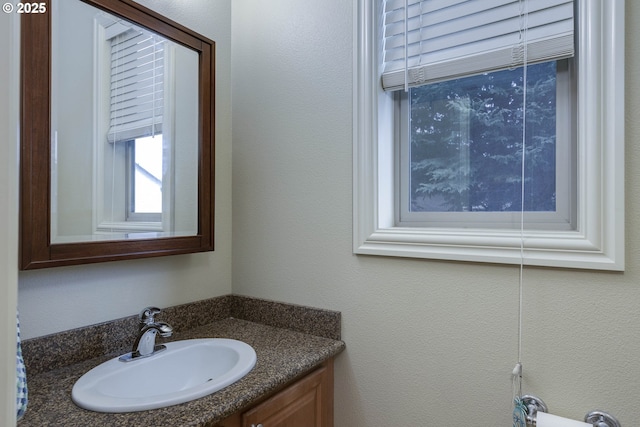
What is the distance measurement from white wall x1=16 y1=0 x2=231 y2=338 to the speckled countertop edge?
0.14 m

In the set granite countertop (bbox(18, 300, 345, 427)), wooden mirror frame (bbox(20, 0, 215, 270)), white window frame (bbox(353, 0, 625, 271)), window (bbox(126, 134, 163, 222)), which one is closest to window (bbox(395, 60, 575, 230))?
white window frame (bbox(353, 0, 625, 271))

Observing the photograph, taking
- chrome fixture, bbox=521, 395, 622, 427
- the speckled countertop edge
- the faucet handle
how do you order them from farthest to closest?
the faucet handle < chrome fixture, bbox=521, 395, 622, 427 < the speckled countertop edge

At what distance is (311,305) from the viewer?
4.19 feet

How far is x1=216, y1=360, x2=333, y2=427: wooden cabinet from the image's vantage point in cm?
87

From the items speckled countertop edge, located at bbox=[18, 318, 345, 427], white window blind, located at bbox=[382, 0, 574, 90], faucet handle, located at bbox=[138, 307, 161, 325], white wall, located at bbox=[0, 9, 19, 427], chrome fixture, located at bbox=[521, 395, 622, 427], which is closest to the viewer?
white wall, located at bbox=[0, 9, 19, 427]

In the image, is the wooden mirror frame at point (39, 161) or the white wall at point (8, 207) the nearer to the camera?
the white wall at point (8, 207)

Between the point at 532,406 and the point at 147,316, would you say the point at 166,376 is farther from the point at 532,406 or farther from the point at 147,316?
the point at 532,406

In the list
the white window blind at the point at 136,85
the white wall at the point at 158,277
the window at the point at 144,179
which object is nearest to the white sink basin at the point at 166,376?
the white wall at the point at 158,277

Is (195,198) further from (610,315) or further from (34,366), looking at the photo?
(610,315)

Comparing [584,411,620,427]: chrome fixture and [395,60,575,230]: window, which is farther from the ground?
[395,60,575,230]: window

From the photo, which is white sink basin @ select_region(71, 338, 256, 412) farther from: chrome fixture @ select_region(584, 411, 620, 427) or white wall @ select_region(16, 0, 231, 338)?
chrome fixture @ select_region(584, 411, 620, 427)

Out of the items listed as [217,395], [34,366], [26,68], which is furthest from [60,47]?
[217,395]

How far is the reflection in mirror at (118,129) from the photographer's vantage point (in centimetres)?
94

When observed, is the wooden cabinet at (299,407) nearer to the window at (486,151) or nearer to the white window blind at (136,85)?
the window at (486,151)
